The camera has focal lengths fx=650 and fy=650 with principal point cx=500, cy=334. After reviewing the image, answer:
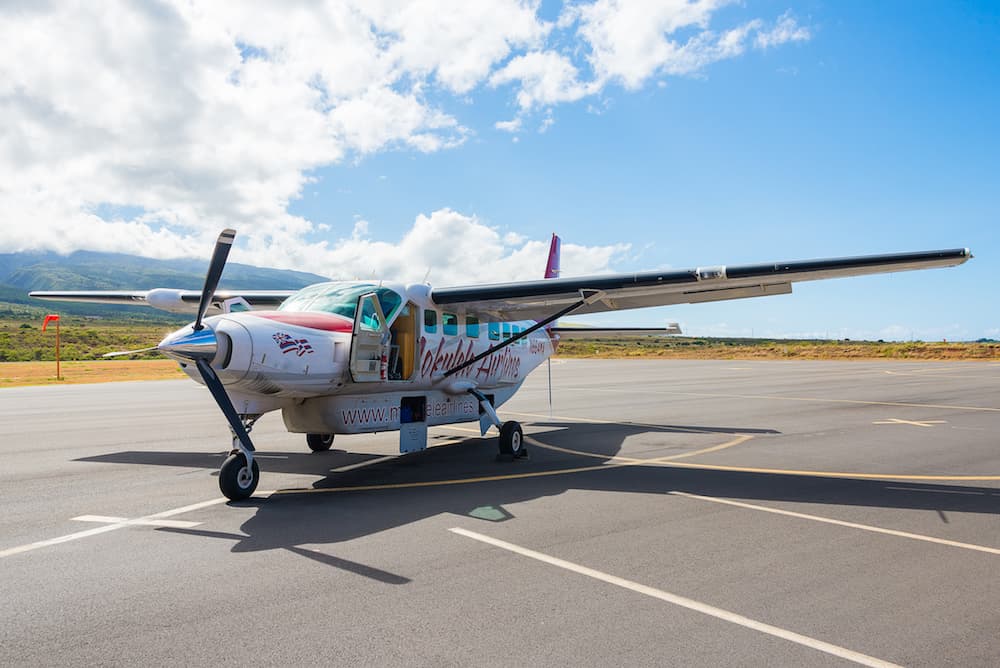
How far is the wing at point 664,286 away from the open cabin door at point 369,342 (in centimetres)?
164

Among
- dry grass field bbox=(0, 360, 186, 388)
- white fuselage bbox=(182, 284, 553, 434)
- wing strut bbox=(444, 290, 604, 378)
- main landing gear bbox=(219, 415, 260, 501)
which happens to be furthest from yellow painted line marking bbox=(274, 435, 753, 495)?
dry grass field bbox=(0, 360, 186, 388)

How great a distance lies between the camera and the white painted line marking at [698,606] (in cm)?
379

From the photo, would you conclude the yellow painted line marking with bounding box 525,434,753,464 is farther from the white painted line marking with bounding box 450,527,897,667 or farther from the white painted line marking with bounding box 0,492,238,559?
the white painted line marking with bounding box 0,492,238,559

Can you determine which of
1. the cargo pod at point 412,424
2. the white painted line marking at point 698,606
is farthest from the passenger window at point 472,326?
the white painted line marking at point 698,606

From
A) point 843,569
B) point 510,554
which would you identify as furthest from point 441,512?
point 843,569

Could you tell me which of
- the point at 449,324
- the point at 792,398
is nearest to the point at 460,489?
the point at 449,324

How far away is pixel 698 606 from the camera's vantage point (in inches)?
178

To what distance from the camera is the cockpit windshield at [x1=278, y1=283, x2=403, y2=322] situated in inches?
367

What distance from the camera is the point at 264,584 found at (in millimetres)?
4965

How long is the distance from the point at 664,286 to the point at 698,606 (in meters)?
6.48

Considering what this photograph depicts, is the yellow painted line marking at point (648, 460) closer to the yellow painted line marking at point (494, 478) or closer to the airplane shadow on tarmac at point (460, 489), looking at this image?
the yellow painted line marking at point (494, 478)

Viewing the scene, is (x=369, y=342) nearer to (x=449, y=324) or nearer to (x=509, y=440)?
(x=449, y=324)

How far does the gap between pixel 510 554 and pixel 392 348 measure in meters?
5.05

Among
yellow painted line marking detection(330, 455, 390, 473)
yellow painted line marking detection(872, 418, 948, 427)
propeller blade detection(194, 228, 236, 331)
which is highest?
propeller blade detection(194, 228, 236, 331)
